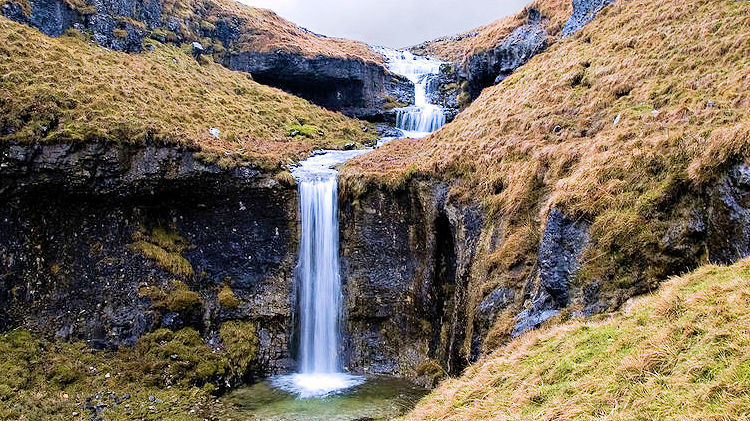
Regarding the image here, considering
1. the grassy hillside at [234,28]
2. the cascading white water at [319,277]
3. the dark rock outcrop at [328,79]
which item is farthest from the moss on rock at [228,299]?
the dark rock outcrop at [328,79]

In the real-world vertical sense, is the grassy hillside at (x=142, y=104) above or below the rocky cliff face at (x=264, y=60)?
below

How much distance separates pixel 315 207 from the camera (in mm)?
20500

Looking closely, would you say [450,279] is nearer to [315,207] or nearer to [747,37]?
[315,207]

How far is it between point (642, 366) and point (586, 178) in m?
6.87

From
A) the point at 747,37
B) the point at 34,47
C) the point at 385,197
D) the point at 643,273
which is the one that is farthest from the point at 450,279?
the point at 34,47

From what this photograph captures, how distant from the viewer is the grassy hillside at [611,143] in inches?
387

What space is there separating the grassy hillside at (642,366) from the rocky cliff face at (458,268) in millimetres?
1298

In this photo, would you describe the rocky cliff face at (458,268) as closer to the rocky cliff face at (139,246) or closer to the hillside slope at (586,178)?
the hillside slope at (586,178)

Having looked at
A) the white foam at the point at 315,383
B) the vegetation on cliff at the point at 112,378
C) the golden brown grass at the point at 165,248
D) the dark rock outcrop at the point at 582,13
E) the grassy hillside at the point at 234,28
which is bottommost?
the white foam at the point at 315,383

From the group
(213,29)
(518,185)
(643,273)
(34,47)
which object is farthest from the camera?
(213,29)

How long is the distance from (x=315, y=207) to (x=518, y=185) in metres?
9.31

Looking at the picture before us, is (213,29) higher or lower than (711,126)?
higher

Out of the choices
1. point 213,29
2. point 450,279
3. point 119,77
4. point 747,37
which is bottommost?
point 450,279

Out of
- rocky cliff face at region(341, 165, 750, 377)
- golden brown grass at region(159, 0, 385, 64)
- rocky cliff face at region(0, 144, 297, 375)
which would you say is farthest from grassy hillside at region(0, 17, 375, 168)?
golden brown grass at region(159, 0, 385, 64)
